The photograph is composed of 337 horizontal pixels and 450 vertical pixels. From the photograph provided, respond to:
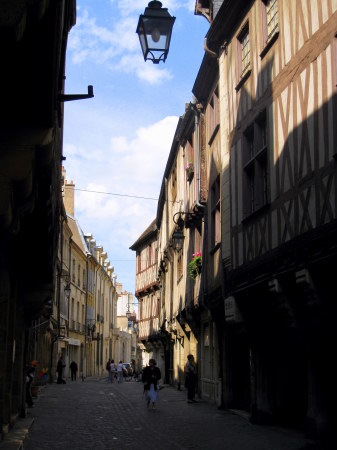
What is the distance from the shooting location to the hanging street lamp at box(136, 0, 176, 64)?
6910 millimetres

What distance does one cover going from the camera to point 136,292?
48125 millimetres

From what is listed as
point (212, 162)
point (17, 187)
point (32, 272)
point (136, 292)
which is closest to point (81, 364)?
point (136, 292)

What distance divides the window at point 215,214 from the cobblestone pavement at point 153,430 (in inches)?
163

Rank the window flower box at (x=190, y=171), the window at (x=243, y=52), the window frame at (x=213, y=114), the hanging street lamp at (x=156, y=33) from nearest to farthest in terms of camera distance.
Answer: the hanging street lamp at (x=156, y=33), the window at (x=243, y=52), the window frame at (x=213, y=114), the window flower box at (x=190, y=171)

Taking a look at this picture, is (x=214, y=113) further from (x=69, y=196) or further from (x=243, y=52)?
(x=69, y=196)

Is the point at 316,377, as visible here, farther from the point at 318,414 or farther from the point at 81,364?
the point at 81,364

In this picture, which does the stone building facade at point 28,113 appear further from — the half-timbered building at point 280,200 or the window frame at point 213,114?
the window frame at point 213,114

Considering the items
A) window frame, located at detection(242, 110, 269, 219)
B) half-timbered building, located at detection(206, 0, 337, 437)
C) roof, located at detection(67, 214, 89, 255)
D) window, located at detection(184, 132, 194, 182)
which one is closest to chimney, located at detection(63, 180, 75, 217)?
roof, located at detection(67, 214, 89, 255)

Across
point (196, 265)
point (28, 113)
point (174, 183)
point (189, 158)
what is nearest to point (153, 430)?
point (196, 265)

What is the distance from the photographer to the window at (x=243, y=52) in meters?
14.2

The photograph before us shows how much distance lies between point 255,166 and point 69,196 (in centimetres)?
3446

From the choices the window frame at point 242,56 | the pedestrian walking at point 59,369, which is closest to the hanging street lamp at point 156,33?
the window frame at point 242,56

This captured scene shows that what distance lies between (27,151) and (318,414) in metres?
6.53

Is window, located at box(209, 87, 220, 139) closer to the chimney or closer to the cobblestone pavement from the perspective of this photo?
the cobblestone pavement
